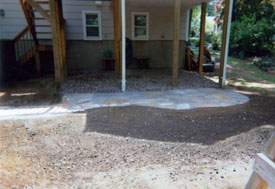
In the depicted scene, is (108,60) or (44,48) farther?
(108,60)

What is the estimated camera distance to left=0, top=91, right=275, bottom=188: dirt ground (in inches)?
107

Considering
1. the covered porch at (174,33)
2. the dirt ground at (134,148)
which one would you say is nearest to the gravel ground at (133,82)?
the covered porch at (174,33)

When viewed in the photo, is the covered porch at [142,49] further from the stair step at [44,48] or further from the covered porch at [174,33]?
the stair step at [44,48]

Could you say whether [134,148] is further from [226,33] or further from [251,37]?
[251,37]

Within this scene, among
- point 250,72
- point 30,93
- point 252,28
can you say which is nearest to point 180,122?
point 30,93

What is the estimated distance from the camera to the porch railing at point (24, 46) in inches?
334

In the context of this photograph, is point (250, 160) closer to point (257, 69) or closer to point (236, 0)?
point (257, 69)

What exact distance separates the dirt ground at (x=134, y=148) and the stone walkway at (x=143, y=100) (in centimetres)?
39

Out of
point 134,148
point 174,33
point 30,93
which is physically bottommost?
point 134,148

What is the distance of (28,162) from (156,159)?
180 centimetres

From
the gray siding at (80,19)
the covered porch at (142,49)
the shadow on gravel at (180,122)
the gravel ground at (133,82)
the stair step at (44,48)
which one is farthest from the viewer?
the gray siding at (80,19)

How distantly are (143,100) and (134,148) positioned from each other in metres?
2.35

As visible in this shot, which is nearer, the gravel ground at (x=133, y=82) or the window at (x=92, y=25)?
the gravel ground at (x=133, y=82)

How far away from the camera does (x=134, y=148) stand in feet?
11.3
